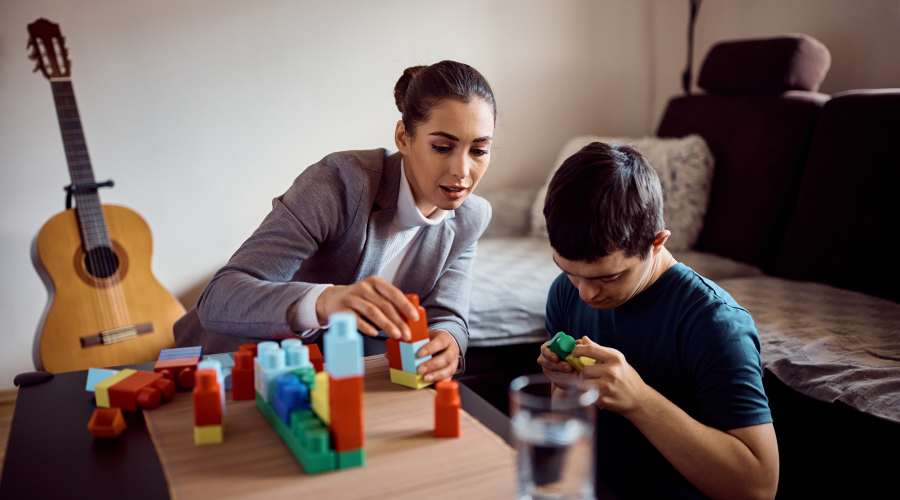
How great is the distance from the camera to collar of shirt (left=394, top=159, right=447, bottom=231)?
4.18 ft

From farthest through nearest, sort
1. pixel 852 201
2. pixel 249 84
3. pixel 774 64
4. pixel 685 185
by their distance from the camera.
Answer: pixel 249 84 → pixel 685 185 → pixel 774 64 → pixel 852 201

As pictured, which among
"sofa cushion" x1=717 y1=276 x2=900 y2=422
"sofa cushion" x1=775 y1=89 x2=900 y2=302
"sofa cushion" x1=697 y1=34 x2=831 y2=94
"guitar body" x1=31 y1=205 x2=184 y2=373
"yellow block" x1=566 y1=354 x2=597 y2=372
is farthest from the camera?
"sofa cushion" x1=697 y1=34 x2=831 y2=94

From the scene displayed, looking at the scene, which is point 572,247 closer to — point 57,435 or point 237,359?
point 237,359

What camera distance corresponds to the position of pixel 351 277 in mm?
1337

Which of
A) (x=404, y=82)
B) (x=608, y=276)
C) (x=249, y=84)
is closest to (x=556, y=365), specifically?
(x=608, y=276)

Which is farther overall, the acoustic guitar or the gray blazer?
the acoustic guitar

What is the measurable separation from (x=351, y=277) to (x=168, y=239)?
129cm

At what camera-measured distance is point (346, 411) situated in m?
0.65

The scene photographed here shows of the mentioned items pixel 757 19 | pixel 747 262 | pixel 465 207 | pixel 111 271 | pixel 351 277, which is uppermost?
pixel 757 19

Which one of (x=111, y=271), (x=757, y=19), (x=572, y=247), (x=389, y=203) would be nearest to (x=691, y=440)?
(x=572, y=247)

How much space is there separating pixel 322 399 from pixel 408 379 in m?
0.22

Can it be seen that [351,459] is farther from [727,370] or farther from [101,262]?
[101,262]

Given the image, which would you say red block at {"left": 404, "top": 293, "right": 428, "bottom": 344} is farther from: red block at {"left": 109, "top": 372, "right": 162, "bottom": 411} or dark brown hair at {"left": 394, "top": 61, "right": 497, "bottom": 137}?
dark brown hair at {"left": 394, "top": 61, "right": 497, "bottom": 137}

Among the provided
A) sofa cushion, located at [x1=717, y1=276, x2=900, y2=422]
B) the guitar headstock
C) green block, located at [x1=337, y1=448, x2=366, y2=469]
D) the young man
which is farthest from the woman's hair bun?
the guitar headstock
